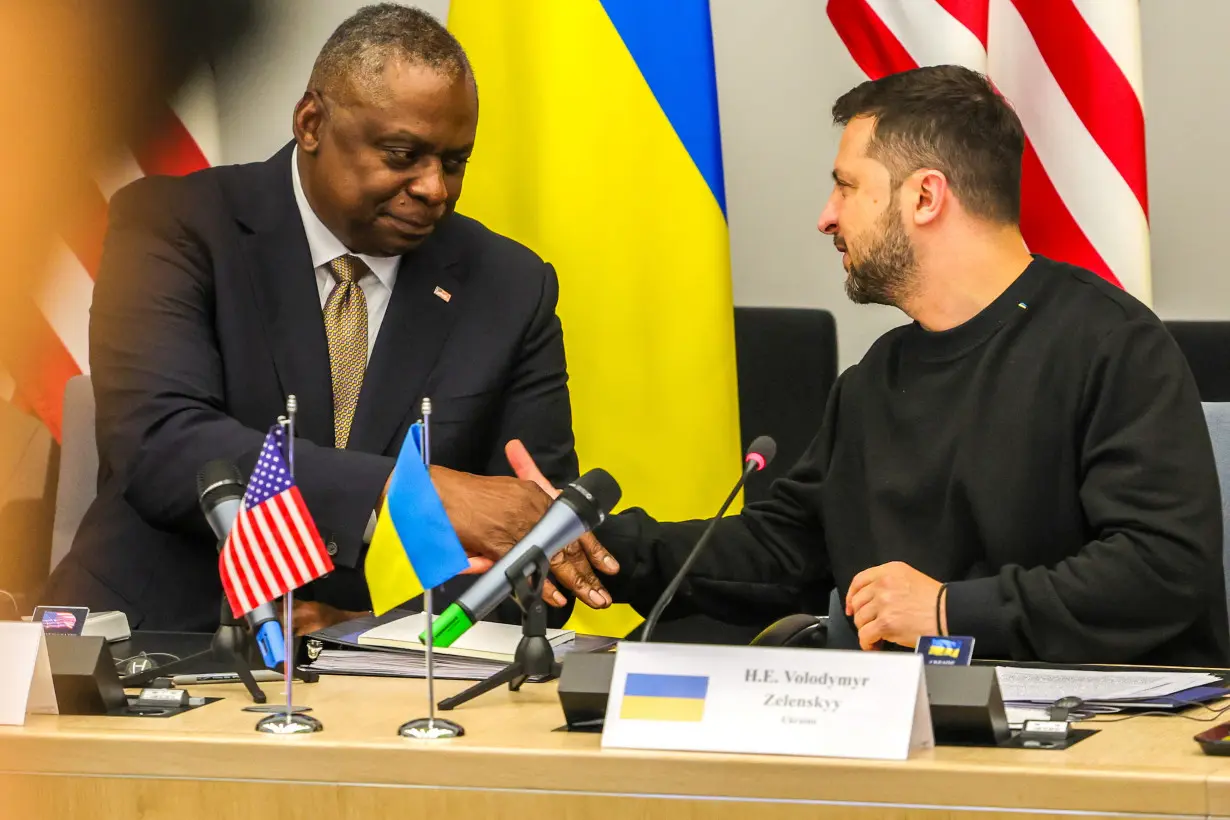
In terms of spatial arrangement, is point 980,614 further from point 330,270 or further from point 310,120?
point 310,120

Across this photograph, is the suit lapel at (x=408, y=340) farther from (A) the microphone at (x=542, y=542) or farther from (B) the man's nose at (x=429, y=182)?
(A) the microphone at (x=542, y=542)

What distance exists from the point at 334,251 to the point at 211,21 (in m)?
1.50

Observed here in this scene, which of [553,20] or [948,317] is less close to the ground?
[553,20]

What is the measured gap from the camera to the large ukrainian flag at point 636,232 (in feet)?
10.6

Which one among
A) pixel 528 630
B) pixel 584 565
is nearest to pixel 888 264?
pixel 584 565

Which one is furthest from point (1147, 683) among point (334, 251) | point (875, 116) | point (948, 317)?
point (334, 251)

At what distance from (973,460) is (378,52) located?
1.33 metres

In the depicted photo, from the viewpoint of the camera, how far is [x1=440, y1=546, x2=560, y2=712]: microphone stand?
1.57 m

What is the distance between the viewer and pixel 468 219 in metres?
2.97

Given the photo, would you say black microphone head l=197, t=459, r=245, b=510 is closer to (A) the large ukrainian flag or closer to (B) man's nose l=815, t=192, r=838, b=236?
(B) man's nose l=815, t=192, r=838, b=236

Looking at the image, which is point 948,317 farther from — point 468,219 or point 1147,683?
point 468,219

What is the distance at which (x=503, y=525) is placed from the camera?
229 cm

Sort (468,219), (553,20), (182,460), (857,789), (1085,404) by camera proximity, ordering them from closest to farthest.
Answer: (857,789) < (1085,404) < (182,460) < (468,219) < (553,20)

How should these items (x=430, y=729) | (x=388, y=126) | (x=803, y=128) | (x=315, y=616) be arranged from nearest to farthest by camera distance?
1. (x=430, y=729)
2. (x=315, y=616)
3. (x=388, y=126)
4. (x=803, y=128)
